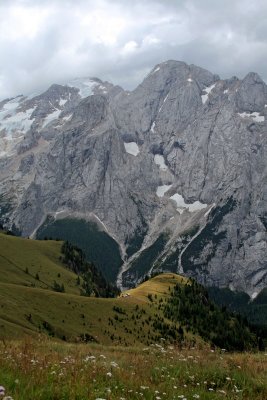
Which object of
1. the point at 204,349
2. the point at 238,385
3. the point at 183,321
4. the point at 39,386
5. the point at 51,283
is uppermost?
the point at 39,386

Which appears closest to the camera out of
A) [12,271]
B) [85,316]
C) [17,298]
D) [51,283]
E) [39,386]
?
[39,386]

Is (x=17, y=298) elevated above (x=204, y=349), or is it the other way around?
(x=204, y=349)

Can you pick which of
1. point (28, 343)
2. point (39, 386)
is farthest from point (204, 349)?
point (39, 386)

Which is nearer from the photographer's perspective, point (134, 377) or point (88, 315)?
point (134, 377)

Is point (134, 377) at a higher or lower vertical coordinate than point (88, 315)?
higher

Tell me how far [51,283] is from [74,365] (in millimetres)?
182139

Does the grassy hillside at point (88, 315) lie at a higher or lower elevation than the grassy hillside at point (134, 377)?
lower

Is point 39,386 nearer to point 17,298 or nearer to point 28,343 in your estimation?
point 28,343

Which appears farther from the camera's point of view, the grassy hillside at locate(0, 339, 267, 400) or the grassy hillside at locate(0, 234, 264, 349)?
the grassy hillside at locate(0, 234, 264, 349)

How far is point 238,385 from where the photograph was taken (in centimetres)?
1391

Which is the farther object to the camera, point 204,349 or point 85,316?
point 85,316

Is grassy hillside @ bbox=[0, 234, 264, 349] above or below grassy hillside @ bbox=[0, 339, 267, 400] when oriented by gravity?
below

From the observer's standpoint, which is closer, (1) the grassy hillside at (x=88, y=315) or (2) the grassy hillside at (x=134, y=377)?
(2) the grassy hillside at (x=134, y=377)

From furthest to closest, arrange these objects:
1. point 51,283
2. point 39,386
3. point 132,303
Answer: point 51,283
point 132,303
point 39,386
